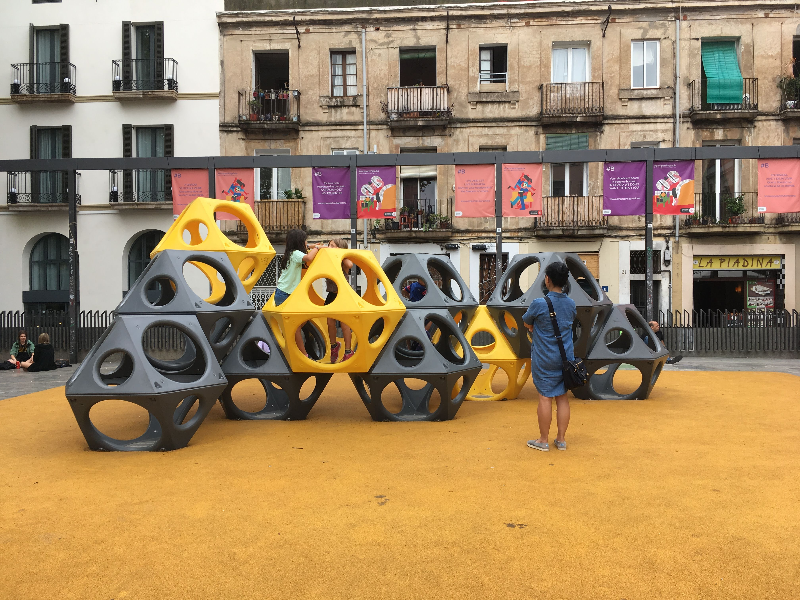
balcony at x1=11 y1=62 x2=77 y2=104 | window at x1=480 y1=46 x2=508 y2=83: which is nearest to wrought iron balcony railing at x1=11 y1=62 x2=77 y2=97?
balcony at x1=11 y1=62 x2=77 y2=104

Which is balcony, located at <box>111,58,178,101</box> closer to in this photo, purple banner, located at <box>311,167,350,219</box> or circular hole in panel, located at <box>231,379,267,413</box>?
purple banner, located at <box>311,167,350,219</box>

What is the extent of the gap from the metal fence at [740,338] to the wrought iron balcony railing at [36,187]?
71.2ft

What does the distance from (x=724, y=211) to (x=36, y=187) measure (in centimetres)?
2569

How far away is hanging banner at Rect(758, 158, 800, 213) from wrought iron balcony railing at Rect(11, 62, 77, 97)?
23382 millimetres

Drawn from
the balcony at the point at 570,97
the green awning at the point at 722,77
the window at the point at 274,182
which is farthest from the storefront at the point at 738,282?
the window at the point at 274,182

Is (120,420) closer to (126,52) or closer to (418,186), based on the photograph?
(418,186)

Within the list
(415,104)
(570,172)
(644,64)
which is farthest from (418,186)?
(644,64)

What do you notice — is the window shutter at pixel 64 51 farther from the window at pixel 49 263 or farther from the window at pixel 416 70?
the window at pixel 416 70

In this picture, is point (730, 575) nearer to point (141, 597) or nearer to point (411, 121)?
point (141, 597)

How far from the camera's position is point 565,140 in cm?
Result: 2453

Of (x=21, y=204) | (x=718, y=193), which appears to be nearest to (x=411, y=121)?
(x=718, y=193)

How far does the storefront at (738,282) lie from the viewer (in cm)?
2438

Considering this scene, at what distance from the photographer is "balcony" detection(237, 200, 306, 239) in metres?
24.7

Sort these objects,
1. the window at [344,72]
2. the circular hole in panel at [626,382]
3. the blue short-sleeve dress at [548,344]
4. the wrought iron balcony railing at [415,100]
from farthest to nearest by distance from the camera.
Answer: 1. the window at [344,72]
2. the wrought iron balcony railing at [415,100]
3. the circular hole in panel at [626,382]
4. the blue short-sleeve dress at [548,344]
